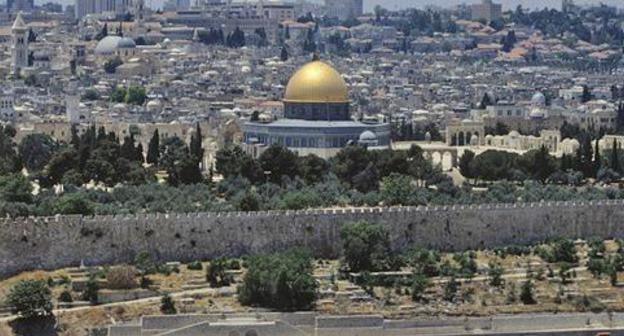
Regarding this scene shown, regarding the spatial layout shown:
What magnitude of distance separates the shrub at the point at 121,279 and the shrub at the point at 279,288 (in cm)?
208

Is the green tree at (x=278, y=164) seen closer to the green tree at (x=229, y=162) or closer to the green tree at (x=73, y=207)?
the green tree at (x=229, y=162)

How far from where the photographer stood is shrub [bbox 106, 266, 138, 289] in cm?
4084

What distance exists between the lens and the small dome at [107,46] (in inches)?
5266

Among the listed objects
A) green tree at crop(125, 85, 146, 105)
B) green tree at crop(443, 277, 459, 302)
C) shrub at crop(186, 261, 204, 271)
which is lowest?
green tree at crop(125, 85, 146, 105)

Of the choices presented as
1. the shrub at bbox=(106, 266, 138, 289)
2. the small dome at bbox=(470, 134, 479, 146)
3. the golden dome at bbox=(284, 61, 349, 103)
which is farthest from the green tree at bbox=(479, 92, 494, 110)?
the shrub at bbox=(106, 266, 138, 289)

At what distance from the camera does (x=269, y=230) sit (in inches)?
1743

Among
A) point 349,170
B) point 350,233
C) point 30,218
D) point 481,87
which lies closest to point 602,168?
point 349,170

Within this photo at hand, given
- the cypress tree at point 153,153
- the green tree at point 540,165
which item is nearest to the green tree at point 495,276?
the green tree at point 540,165

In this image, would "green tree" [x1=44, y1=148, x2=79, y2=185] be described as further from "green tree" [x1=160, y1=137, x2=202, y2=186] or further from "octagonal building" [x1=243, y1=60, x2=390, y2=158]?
"octagonal building" [x1=243, y1=60, x2=390, y2=158]

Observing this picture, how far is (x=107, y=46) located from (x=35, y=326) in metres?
96.5

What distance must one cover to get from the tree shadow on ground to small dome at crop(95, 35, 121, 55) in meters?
95.0

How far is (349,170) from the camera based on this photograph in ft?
184

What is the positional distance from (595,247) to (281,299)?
26.2ft

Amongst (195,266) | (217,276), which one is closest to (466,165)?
(195,266)
